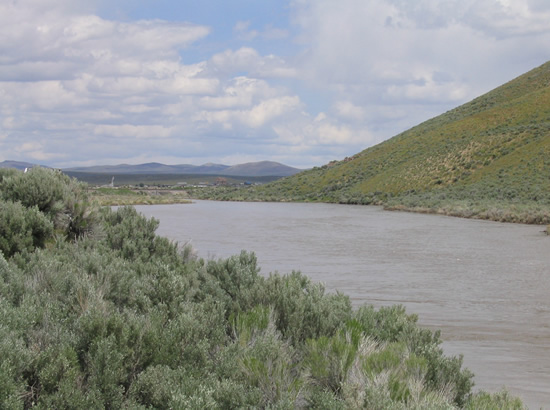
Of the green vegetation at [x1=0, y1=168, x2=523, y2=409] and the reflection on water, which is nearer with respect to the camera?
the green vegetation at [x1=0, y1=168, x2=523, y2=409]

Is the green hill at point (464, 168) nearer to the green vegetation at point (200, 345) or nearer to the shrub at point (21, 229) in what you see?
the shrub at point (21, 229)

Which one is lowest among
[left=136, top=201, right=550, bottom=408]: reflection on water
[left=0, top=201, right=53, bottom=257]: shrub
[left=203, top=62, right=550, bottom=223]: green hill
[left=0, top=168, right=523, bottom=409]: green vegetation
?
A: [left=136, top=201, right=550, bottom=408]: reflection on water

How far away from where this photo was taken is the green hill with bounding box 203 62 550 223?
1874 inches

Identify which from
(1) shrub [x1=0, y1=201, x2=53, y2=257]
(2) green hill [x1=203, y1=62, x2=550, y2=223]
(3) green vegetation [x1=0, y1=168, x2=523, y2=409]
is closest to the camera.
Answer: (3) green vegetation [x1=0, y1=168, x2=523, y2=409]

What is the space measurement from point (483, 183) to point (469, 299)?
44.9m

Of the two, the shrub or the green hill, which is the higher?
the green hill

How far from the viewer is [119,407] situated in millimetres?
3953

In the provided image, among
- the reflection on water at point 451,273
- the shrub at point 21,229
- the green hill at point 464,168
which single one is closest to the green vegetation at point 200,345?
the shrub at point 21,229

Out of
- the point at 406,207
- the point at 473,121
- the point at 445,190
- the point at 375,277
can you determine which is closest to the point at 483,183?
the point at 445,190

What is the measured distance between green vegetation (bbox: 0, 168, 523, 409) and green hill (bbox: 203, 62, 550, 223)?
3329 centimetres

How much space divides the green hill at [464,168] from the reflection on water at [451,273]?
44.3 feet

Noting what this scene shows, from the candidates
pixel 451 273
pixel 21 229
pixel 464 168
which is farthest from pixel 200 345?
pixel 464 168

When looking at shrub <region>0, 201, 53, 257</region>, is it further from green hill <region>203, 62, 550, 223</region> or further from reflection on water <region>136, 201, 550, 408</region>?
green hill <region>203, 62, 550, 223</region>

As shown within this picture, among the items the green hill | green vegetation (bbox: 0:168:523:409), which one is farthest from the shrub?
the green hill
